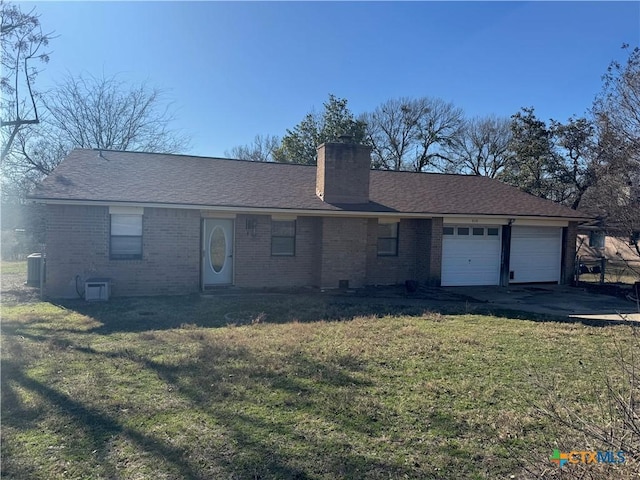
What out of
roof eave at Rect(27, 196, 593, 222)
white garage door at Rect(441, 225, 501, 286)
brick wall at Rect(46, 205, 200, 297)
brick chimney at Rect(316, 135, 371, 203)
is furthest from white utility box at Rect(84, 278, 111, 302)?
white garage door at Rect(441, 225, 501, 286)

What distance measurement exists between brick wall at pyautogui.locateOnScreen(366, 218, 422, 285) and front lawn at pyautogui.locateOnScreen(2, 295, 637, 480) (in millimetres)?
5917

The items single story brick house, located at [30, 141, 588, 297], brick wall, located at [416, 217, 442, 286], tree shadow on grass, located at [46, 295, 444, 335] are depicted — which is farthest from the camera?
brick wall, located at [416, 217, 442, 286]

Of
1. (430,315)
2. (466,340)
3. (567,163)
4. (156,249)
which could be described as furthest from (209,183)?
(567,163)

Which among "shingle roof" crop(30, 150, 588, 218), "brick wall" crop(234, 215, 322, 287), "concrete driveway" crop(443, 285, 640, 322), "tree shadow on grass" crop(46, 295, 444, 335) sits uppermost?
"shingle roof" crop(30, 150, 588, 218)

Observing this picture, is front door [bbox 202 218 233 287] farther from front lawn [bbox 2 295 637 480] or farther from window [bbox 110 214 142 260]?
front lawn [bbox 2 295 637 480]

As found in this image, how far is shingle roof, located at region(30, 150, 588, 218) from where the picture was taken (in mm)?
12445

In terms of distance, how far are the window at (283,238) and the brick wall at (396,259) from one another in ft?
8.95

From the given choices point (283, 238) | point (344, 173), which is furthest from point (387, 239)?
point (283, 238)

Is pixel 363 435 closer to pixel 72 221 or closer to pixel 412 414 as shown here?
pixel 412 414

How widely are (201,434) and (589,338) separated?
792cm

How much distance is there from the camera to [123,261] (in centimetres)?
1233

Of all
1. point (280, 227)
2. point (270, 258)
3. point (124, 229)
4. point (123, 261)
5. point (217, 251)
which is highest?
point (280, 227)

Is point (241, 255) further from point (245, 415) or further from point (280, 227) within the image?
point (245, 415)

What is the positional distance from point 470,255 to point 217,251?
30.4 ft
